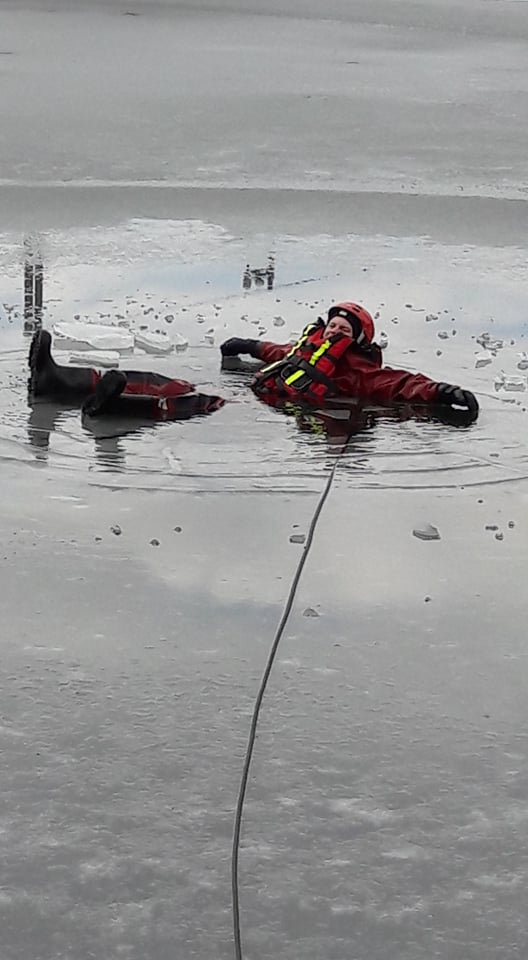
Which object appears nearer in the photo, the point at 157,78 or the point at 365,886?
the point at 365,886

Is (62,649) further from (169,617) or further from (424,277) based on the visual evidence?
(424,277)

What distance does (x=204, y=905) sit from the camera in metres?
2.38

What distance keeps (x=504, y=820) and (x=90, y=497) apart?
1889 mm

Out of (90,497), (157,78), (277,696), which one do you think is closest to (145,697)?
(277,696)

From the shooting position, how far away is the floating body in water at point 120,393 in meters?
4.98

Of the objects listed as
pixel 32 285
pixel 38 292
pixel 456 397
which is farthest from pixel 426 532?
pixel 32 285

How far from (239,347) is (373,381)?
2.21 ft

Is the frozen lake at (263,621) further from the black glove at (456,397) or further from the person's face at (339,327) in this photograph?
the person's face at (339,327)

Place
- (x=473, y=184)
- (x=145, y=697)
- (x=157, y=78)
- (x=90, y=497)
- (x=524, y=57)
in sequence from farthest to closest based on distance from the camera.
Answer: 1. (x=524, y=57)
2. (x=157, y=78)
3. (x=473, y=184)
4. (x=90, y=497)
5. (x=145, y=697)

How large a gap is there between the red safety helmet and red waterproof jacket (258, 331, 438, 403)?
0.17ft

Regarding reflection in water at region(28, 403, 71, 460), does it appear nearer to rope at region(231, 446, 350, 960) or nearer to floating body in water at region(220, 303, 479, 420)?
floating body in water at region(220, 303, 479, 420)

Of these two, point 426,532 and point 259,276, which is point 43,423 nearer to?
point 426,532

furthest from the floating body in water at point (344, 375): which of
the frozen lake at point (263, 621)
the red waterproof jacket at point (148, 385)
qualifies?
the red waterproof jacket at point (148, 385)

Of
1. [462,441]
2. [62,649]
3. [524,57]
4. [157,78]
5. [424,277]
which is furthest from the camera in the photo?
[524,57]
